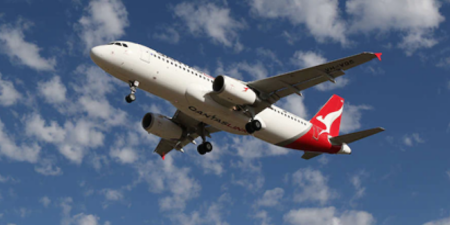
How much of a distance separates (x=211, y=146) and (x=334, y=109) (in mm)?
11842

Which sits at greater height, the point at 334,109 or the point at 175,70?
the point at 334,109

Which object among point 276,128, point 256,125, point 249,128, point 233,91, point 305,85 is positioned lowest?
point 249,128

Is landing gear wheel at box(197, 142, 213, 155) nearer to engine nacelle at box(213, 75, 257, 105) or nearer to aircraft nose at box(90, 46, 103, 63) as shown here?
engine nacelle at box(213, 75, 257, 105)

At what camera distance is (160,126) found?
36594mm

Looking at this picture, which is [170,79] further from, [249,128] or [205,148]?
[205,148]

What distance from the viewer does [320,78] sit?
30.8 meters

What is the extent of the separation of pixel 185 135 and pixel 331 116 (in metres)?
12.8

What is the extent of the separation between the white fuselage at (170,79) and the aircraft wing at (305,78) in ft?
7.43

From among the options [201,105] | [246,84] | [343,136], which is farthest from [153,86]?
[343,136]

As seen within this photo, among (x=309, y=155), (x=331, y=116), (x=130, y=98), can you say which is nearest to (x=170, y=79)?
(x=130, y=98)

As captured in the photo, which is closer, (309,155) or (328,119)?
(309,155)

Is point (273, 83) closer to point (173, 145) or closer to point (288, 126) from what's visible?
point (288, 126)

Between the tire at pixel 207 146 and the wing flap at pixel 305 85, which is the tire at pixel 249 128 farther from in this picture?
the tire at pixel 207 146

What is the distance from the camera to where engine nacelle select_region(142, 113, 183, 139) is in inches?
1437
